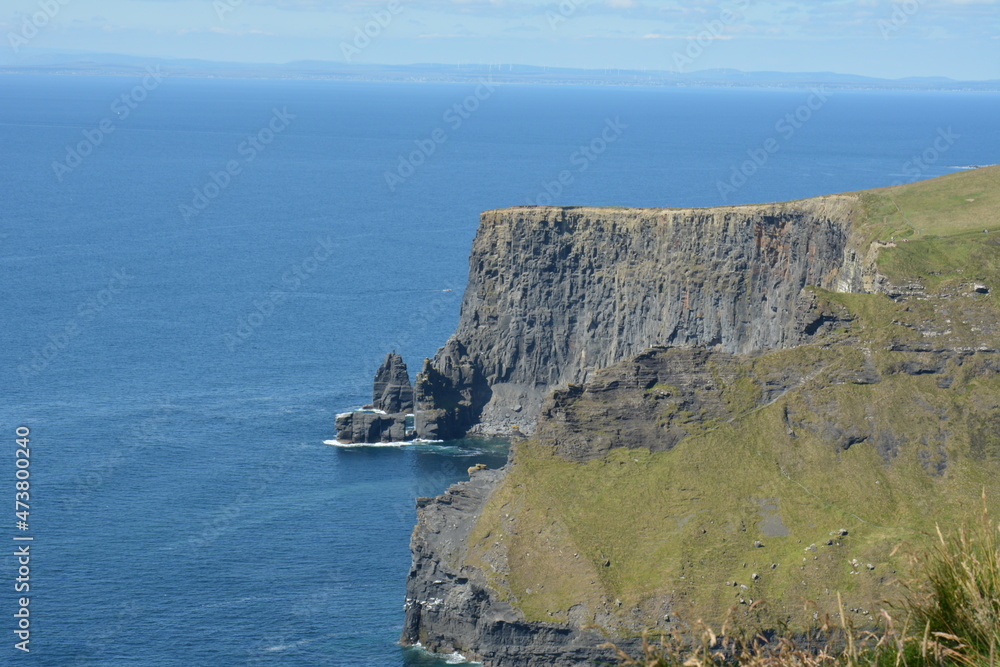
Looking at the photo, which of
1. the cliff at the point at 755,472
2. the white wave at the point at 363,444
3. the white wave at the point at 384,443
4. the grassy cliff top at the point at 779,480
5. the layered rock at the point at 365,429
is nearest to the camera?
the grassy cliff top at the point at 779,480

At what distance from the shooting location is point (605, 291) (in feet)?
403

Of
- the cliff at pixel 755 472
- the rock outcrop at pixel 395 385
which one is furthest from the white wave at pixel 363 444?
the cliff at pixel 755 472

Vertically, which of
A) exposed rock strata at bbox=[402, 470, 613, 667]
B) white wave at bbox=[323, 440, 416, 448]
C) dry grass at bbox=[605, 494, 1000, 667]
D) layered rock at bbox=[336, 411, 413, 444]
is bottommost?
exposed rock strata at bbox=[402, 470, 613, 667]

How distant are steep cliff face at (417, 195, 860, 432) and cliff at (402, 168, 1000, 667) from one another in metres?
5.87

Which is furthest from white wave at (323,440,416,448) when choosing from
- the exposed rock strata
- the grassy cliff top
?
the grassy cliff top

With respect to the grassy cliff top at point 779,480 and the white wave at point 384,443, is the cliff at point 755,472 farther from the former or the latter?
the white wave at point 384,443

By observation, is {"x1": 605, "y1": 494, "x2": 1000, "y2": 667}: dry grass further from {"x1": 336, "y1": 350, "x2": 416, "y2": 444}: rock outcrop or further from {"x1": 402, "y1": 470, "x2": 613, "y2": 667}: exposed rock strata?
{"x1": 336, "y1": 350, "x2": 416, "y2": 444}: rock outcrop

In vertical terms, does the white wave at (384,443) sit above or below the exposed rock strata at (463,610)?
above

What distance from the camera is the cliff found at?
71188mm

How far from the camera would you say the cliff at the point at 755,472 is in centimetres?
7119

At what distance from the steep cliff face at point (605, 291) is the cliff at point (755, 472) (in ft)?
19.3

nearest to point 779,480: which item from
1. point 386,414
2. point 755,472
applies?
point 755,472

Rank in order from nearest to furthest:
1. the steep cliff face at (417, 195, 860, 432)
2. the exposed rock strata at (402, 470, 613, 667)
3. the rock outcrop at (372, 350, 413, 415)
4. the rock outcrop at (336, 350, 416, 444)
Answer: the exposed rock strata at (402, 470, 613, 667) < the steep cliff face at (417, 195, 860, 432) < the rock outcrop at (336, 350, 416, 444) < the rock outcrop at (372, 350, 413, 415)

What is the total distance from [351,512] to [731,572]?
3616 cm
